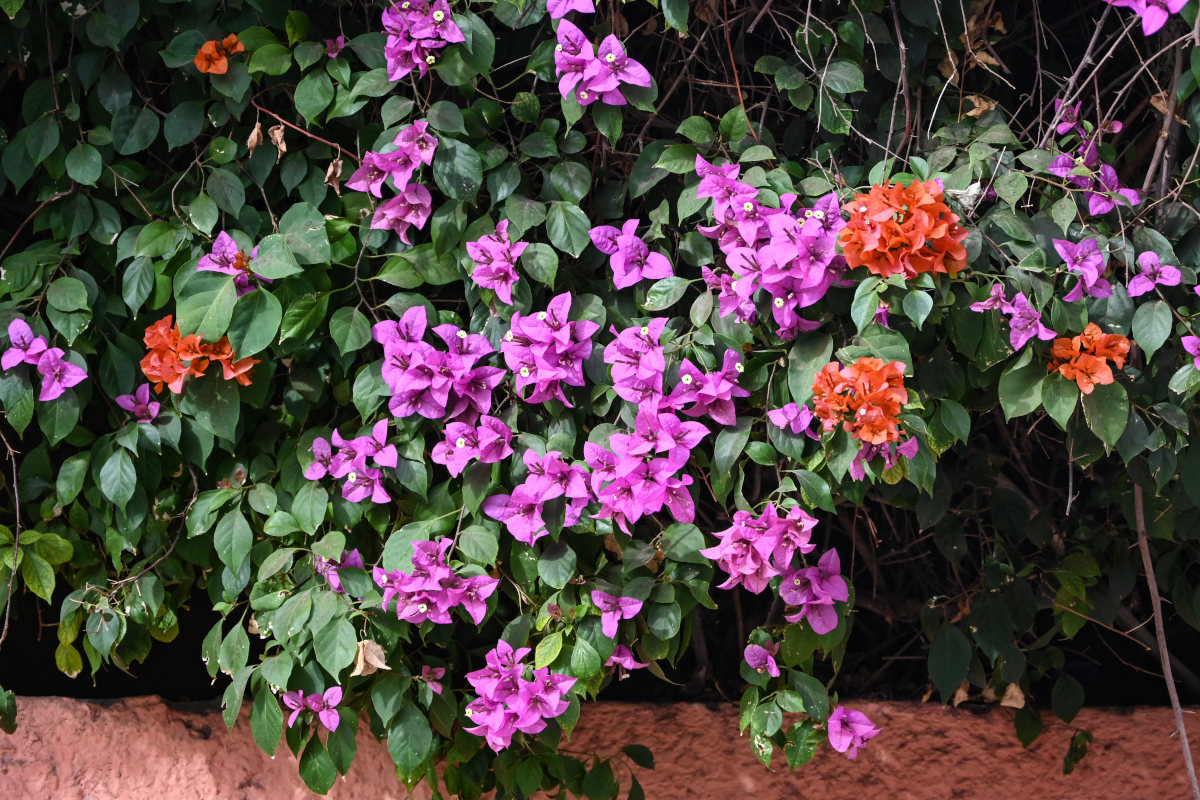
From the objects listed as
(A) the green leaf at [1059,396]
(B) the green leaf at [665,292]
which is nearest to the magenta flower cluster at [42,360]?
(B) the green leaf at [665,292]

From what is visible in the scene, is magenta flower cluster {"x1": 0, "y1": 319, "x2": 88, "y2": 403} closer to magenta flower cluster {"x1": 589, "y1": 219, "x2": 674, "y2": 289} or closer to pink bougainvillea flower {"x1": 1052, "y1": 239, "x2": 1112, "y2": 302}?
magenta flower cluster {"x1": 589, "y1": 219, "x2": 674, "y2": 289}

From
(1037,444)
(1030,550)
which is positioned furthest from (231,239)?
(1030,550)

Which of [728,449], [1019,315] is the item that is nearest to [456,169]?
[728,449]

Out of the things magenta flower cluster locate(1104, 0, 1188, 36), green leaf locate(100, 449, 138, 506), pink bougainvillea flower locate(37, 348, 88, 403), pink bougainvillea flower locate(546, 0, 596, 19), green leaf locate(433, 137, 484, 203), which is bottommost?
green leaf locate(100, 449, 138, 506)

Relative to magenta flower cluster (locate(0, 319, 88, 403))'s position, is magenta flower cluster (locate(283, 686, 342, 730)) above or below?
below

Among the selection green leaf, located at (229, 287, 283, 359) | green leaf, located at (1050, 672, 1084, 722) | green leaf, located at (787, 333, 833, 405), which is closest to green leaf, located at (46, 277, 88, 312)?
green leaf, located at (229, 287, 283, 359)

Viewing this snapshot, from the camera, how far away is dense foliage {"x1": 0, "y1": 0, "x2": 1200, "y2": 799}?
1394 mm

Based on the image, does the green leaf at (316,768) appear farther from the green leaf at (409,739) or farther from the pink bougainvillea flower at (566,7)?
the pink bougainvillea flower at (566,7)

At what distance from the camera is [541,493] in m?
1.45

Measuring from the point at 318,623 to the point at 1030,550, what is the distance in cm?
133

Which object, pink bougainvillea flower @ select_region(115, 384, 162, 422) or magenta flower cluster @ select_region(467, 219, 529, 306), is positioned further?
pink bougainvillea flower @ select_region(115, 384, 162, 422)

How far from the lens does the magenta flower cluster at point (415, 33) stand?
142 centimetres

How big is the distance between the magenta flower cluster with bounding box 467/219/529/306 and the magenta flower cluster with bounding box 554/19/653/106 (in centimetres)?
20

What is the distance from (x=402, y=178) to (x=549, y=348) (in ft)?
0.95
